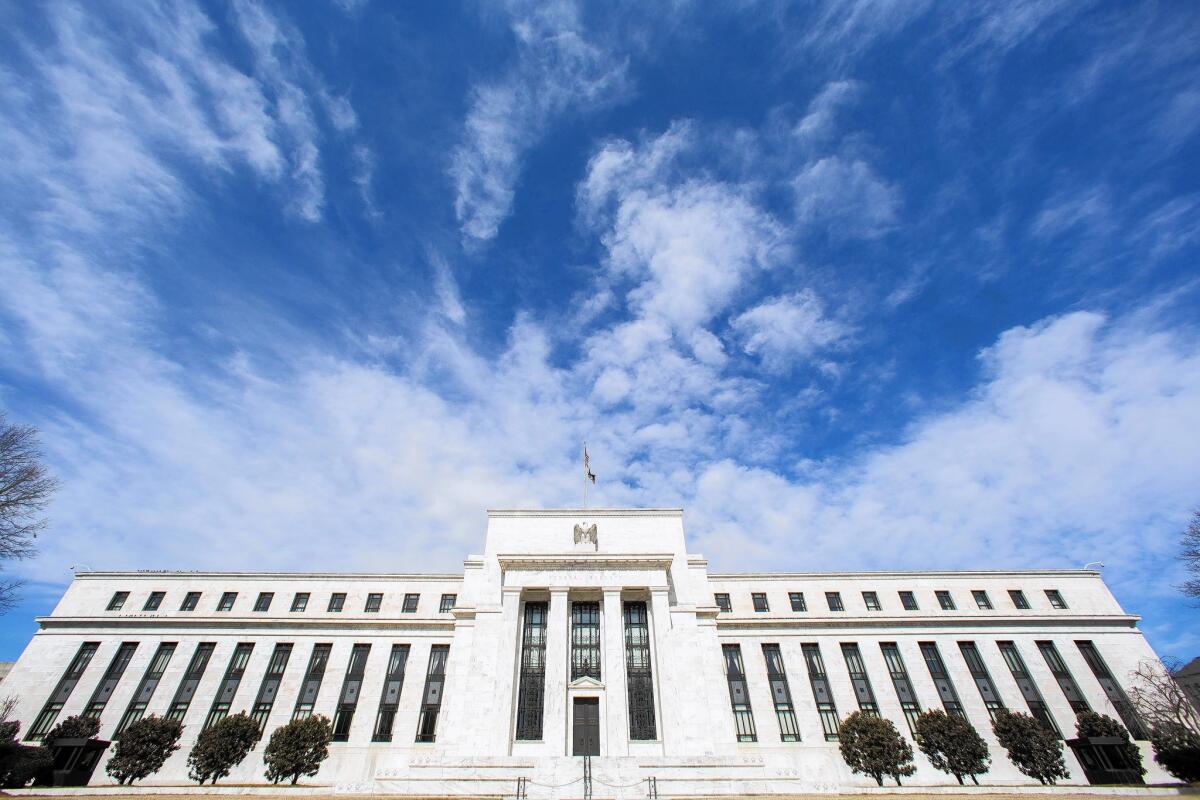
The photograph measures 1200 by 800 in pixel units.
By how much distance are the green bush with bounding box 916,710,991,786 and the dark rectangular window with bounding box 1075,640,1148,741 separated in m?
15.1

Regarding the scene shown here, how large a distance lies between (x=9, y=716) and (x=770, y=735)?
5689 cm

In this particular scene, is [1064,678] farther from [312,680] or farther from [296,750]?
[312,680]

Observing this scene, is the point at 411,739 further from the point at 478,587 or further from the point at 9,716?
the point at 9,716

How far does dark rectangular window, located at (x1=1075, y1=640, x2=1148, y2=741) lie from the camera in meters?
39.5

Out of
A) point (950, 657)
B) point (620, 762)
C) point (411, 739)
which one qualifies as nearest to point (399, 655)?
point (411, 739)

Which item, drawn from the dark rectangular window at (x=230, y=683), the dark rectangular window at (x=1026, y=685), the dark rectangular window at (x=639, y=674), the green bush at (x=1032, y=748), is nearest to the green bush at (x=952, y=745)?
the green bush at (x=1032, y=748)

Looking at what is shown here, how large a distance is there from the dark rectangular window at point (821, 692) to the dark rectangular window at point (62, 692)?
187 feet

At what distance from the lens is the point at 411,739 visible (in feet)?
135

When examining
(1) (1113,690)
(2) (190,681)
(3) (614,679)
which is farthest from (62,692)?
(1) (1113,690)

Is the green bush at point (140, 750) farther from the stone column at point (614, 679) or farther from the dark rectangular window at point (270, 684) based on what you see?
the stone column at point (614, 679)

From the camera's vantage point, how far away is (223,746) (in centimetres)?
3288

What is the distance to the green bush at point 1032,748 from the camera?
1339 inches

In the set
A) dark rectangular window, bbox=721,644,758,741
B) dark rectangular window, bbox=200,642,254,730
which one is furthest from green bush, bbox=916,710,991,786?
dark rectangular window, bbox=200,642,254,730

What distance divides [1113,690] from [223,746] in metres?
63.3
